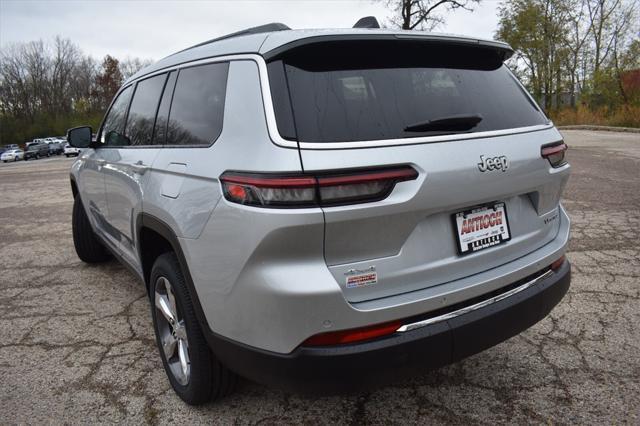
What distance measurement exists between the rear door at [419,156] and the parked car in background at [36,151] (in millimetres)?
51158

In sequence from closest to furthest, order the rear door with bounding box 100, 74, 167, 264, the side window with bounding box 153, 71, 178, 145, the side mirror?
the side window with bounding box 153, 71, 178, 145, the rear door with bounding box 100, 74, 167, 264, the side mirror

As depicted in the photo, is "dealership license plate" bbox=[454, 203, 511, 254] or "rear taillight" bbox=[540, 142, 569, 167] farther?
"rear taillight" bbox=[540, 142, 569, 167]

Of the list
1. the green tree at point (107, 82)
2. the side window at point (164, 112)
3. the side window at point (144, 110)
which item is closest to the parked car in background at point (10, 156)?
the green tree at point (107, 82)

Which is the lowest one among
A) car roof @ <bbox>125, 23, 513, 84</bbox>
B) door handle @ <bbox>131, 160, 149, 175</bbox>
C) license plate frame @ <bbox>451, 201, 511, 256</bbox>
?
license plate frame @ <bbox>451, 201, 511, 256</bbox>

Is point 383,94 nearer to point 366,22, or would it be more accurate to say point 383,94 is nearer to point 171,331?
point 366,22

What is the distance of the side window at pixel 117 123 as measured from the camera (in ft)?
10.6

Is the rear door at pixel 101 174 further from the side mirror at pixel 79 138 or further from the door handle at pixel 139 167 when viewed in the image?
the door handle at pixel 139 167

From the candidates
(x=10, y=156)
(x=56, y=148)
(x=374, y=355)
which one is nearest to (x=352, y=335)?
(x=374, y=355)

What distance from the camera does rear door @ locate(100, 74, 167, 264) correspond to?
2580 mm

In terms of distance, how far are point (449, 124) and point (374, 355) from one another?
37.2 inches

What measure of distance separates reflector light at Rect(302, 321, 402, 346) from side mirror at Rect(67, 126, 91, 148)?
2.94 meters

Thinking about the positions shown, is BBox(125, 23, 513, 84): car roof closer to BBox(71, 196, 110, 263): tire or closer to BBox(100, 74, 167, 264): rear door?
BBox(100, 74, 167, 264): rear door

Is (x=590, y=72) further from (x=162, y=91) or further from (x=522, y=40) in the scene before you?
(x=162, y=91)

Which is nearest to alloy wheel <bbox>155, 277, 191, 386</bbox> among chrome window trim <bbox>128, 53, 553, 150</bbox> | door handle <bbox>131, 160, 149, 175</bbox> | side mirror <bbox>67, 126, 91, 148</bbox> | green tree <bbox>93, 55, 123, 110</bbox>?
door handle <bbox>131, 160, 149, 175</bbox>
